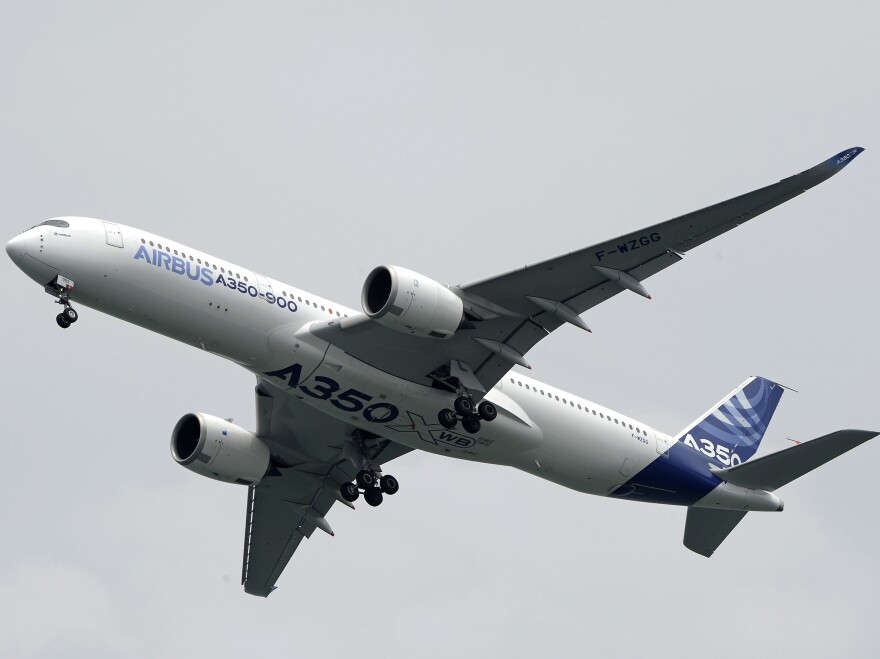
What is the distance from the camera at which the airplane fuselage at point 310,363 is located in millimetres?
34156

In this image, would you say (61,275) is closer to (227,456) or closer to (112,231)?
(112,231)

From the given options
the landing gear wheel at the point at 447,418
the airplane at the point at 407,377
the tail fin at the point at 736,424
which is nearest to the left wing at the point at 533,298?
the airplane at the point at 407,377

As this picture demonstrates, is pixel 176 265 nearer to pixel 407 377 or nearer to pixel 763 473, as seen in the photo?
pixel 407 377

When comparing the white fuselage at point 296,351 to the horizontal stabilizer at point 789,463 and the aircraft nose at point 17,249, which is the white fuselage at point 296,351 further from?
the horizontal stabilizer at point 789,463

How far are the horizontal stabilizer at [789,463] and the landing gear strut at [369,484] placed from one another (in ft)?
31.9

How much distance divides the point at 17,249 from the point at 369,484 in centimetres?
1246

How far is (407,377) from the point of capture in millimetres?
37156

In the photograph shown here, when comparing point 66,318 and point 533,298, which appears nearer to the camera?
point 66,318

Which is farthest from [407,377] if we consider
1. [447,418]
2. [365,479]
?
[365,479]

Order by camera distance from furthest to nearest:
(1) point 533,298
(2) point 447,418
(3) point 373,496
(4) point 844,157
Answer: (3) point 373,496
(2) point 447,418
(1) point 533,298
(4) point 844,157

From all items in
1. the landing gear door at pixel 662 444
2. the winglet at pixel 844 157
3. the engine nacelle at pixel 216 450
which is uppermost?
the winglet at pixel 844 157

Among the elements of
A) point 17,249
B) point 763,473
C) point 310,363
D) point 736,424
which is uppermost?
point 736,424

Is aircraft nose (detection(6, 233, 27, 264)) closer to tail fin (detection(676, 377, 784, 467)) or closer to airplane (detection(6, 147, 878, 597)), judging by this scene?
airplane (detection(6, 147, 878, 597))

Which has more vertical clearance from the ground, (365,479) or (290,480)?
(365,479)
